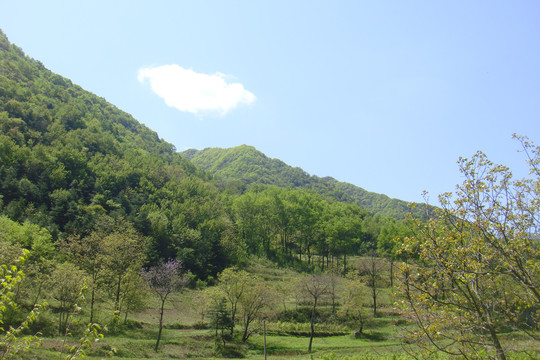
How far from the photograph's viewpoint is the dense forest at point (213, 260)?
29.1ft

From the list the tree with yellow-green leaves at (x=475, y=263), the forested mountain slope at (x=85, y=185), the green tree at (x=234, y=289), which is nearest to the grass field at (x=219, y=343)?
the green tree at (x=234, y=289)

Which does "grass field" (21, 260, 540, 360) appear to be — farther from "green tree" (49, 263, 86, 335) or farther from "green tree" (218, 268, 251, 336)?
"green tree" (218, 268, 251, 336)

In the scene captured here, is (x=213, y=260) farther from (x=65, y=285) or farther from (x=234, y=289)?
(x=65, y=285)

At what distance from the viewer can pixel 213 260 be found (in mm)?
72938

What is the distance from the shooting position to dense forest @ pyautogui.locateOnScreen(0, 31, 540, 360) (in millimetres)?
8859

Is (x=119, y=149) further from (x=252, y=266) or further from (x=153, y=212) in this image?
(x=252, y=266)

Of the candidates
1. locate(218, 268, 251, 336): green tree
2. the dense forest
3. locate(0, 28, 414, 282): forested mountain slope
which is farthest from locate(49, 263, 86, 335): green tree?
locate(0, 28, 414, 282): forested mountain slope

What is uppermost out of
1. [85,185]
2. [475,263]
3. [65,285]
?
[85,185]

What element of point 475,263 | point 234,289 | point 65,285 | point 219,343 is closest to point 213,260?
point 234,289

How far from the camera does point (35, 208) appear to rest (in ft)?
205

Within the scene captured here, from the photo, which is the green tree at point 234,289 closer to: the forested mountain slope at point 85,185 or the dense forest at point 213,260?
the dense forest at point 213,260

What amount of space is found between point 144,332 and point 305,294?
23.2m

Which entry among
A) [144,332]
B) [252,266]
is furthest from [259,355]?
[252,266]

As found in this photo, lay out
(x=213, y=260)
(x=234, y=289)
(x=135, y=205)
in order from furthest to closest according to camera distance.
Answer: (x=135, y=205) < (x=213, y=260) < (x=234, y=289)
